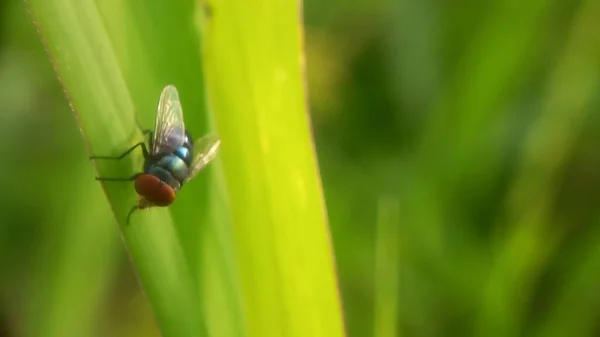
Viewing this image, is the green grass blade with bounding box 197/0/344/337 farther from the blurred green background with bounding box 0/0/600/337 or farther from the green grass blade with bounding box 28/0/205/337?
the blurred green background with bounding box 0/0/600/337

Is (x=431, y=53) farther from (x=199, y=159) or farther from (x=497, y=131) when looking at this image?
(x=199, y=159)

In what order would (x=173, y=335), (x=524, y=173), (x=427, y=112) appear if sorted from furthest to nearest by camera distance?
(x=427, y=112) < (x=524, y=173) < (x=173, y=335)

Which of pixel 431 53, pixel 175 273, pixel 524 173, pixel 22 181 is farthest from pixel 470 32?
pixel 175 273

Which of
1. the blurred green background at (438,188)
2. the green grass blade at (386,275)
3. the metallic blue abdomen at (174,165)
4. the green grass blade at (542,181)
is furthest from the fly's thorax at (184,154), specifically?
the green grass blade at (542,181)

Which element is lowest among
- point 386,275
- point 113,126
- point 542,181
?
point 542,181

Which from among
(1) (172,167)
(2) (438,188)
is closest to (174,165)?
(1) (172,167)

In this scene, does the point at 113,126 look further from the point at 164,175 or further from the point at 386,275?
the point at 386,275
